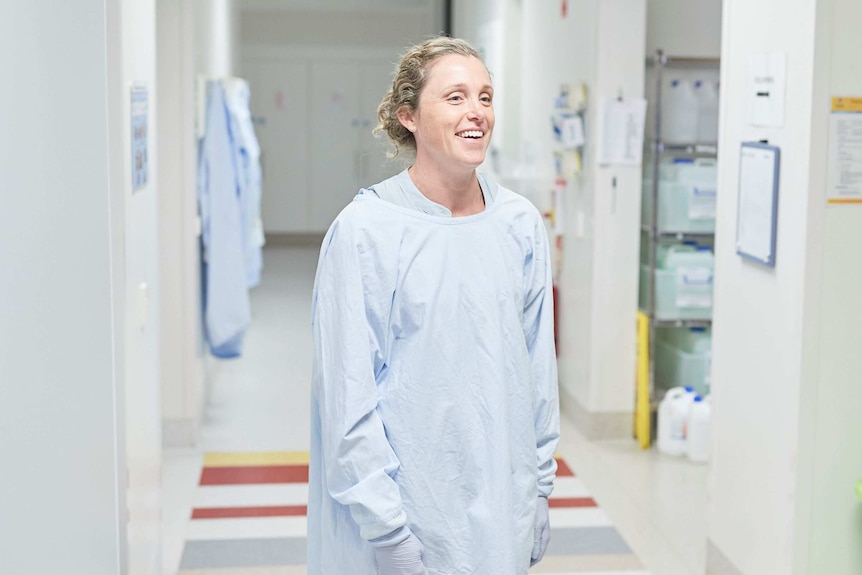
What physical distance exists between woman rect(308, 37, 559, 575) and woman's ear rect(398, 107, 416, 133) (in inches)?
0.6

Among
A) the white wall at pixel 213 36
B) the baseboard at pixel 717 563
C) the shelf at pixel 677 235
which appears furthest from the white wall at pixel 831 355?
the white wall at pixel 213 36

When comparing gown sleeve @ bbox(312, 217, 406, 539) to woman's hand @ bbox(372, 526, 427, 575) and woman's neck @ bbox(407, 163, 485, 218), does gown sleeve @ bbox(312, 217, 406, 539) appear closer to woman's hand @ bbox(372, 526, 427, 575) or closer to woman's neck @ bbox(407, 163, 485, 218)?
woman's hand @ bbox(372, 526, 427, 575)

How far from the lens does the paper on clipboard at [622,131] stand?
5.34 metres

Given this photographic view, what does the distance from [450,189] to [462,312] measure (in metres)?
0.25

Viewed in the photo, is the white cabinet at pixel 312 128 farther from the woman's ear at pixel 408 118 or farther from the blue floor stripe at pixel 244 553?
the woman's ear at pixel 408 118

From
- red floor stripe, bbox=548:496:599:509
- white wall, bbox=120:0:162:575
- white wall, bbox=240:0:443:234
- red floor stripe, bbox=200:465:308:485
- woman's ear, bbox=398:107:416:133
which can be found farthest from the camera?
white wall, bbox=240:0:443:234

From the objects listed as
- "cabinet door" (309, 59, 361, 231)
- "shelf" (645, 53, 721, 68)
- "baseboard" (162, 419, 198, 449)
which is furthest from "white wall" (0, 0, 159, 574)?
"cabinet door" (309, 59, 361, 231)

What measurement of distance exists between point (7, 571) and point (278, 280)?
8300mm

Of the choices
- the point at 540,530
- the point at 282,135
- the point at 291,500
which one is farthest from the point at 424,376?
the point at 282,135

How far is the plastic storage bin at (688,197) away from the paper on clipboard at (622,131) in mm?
228

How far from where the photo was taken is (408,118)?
90.4 inches

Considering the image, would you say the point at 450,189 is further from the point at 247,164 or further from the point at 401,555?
the point at 247,164

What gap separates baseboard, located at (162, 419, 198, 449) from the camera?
5.38 meters

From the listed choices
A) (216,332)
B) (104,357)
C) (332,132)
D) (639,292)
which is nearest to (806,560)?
(104,357)
